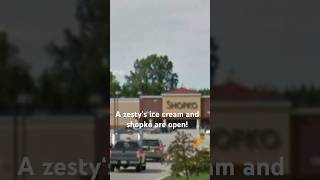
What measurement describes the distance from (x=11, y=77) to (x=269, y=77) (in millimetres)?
1402

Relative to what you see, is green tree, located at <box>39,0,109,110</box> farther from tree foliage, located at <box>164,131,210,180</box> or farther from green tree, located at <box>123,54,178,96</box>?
tree foliage, located at <box>164,131,210,180</box>

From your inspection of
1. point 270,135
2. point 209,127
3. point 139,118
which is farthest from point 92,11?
point 270,135

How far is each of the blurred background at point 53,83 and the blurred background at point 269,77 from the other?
2.05 feet

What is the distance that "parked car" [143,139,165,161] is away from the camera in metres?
3.07

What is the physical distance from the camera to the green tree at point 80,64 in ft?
10.1

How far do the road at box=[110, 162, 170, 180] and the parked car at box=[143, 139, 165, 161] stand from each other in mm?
46

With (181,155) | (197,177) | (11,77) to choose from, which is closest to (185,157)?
(181,155)

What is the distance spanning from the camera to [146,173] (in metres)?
3.14

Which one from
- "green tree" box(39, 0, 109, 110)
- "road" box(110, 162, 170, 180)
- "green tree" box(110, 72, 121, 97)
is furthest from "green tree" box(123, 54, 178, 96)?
"road" box(110, 162, 170, 180)

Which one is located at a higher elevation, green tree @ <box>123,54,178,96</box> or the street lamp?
green tree @ <box>123,54,178,96</box>

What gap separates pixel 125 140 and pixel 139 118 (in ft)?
0.48

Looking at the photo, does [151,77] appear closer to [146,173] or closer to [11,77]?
[146,173]

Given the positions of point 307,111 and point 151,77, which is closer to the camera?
point 307,111

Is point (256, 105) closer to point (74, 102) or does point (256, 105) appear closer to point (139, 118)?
point (139, 118)
